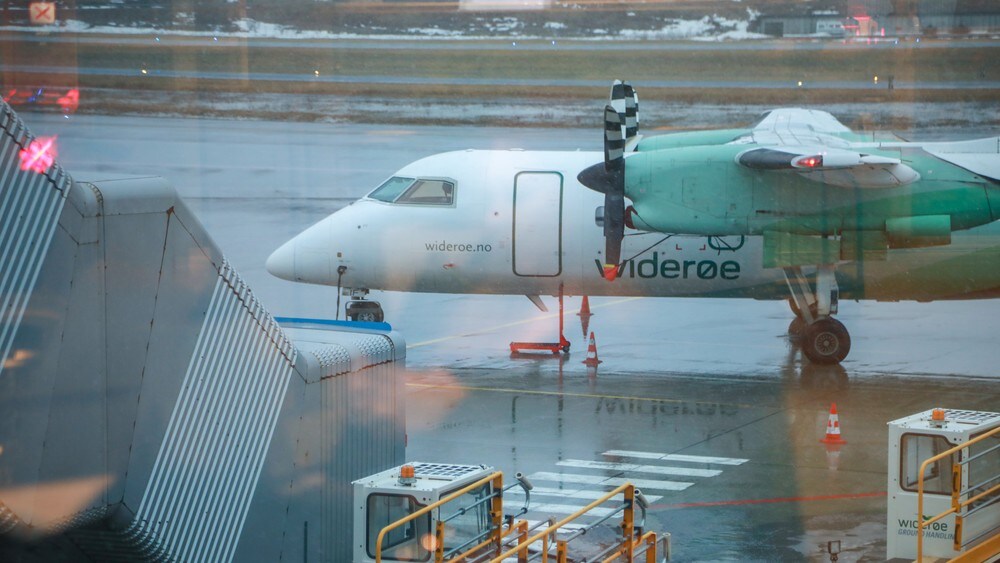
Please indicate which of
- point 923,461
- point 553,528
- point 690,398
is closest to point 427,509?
point 553,528

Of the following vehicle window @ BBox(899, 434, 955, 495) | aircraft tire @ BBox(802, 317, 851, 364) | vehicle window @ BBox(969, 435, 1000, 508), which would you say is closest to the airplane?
aircraft tire @ BBox(802, 317, 851, 364)

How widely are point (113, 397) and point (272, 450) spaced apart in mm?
1902

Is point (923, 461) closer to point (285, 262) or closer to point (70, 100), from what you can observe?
point (285, 262)

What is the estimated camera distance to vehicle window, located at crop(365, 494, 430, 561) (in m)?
9.49

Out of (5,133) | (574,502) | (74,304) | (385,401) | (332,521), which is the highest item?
(5,133)

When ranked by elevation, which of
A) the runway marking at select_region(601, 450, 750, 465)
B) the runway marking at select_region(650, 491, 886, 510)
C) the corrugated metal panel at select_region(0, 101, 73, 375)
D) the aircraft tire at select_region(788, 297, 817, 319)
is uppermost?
the corrugated metal panel at select_region(0, 101, 73, 375)

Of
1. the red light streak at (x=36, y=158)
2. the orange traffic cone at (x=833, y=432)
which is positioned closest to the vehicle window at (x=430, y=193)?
the orange traffic cone at (x=833, y=432)

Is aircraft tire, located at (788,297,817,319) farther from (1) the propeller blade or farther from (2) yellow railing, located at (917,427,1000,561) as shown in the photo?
(2) yellow railing, located at (917,427,1000,561)

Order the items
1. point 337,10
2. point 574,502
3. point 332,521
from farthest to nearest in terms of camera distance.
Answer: point 337,10
point 574,502
point 332,521

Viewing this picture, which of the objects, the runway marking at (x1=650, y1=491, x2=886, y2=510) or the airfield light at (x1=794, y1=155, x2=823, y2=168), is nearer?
the runway marking at (x1=650, y1=491, x2=886, y2=510)

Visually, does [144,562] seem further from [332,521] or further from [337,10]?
[337,10]

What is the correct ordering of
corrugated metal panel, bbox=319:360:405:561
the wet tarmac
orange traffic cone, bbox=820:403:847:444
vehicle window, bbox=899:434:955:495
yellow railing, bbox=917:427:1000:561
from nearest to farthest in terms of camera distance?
1. yellow railing, bbox=917:427:1000:561
2. corrugated metal panel, bbox=319:360:405:561
3. vehicle window, bbox=899:434:955:495
4. the wet tarmac
5. orange traffic cone, bbox=820:403:847:444

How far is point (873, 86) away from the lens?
185 feet

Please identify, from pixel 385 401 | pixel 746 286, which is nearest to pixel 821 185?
pixel 746 286
